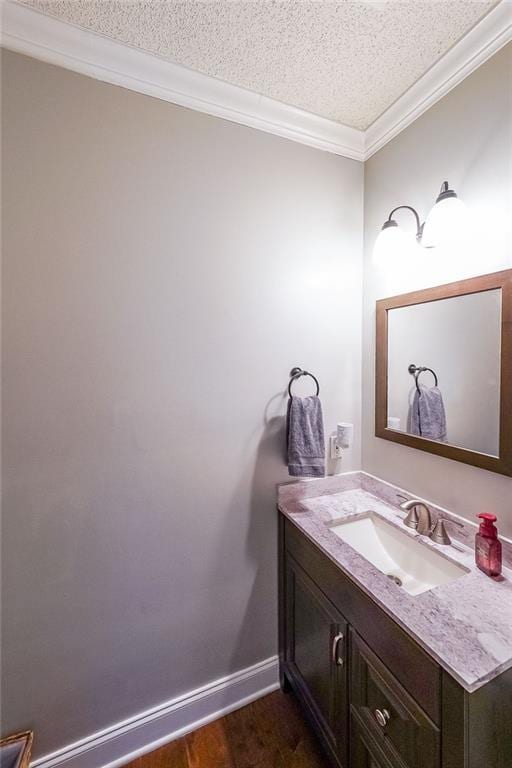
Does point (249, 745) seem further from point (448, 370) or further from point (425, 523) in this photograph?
point (448, 370)

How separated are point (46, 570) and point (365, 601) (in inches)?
40.8

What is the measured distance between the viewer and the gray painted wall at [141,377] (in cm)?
100

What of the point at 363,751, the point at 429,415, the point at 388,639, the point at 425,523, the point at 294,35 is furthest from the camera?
the point at 429,415

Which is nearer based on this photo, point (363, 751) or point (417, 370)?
point (363, 751)

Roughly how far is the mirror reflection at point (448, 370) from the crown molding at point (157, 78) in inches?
34.9

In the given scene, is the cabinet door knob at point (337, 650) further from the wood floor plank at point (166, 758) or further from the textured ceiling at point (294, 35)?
the textured ceiling at point (294, 35)

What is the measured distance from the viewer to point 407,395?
1308 mm

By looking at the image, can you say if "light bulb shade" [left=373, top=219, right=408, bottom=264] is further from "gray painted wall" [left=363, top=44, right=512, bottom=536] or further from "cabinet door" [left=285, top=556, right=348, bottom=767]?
"cabinet door" [left=285, top=556, right=348, bottom=767]

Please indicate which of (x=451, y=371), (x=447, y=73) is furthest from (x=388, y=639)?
(x=447, y=73)

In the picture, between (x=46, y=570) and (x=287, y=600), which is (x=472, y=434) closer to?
(x=287, y=600)

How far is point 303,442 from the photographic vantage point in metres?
1.28

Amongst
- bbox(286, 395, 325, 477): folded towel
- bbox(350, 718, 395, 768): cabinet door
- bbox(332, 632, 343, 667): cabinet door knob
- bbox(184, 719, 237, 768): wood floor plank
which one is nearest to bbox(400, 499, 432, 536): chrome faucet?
bbox(286, 395, 325, 477): folded towel

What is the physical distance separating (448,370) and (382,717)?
1.07 meters

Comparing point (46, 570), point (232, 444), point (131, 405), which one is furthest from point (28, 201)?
point (46, 570)
